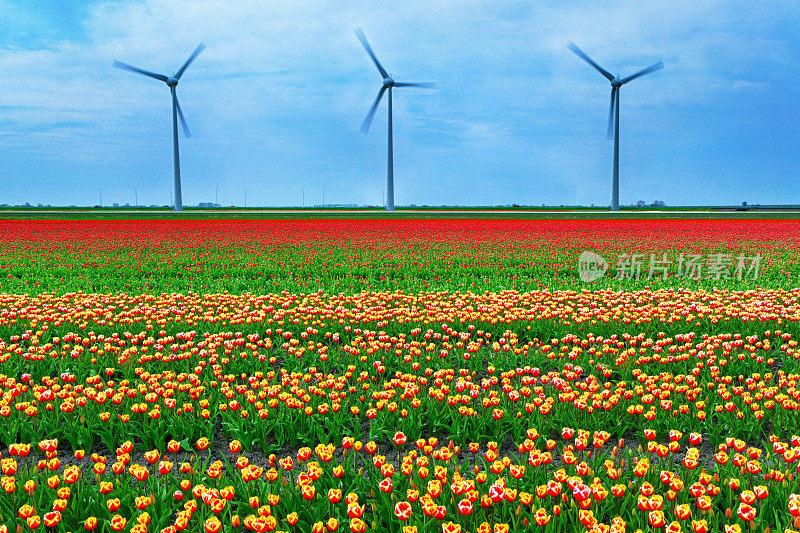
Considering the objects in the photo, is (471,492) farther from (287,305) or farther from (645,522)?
(287,305)

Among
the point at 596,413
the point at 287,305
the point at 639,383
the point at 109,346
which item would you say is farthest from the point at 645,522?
the point at 287,305

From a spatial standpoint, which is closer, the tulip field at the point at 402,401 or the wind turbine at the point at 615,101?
the tulip field at the point at 402,401

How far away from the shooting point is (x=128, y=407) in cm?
515

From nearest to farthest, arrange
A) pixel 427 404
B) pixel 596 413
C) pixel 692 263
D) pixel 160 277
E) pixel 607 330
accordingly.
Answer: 1. pixel 596 413
2. pixel 427 404
3. pixel 607 330
4. pixel 160 277
5. pixel 692 263

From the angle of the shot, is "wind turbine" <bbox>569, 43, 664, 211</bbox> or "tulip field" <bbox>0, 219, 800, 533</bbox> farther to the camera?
"wind turbine" <bbox>569, 43, 664, 211</bbox>

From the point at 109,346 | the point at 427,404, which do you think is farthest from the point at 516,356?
the point at 109,346

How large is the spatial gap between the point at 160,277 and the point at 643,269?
12.9m

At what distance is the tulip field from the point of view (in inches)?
130

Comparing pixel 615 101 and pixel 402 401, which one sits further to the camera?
pixel 615 101

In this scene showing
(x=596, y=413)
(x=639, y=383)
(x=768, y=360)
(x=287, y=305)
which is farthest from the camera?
(x=287, y=305)

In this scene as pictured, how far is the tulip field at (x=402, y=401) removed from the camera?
3.30 metres

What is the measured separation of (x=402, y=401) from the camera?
5258 mm

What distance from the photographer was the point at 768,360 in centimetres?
664

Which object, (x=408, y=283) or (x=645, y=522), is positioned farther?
(x=408, y=283)
